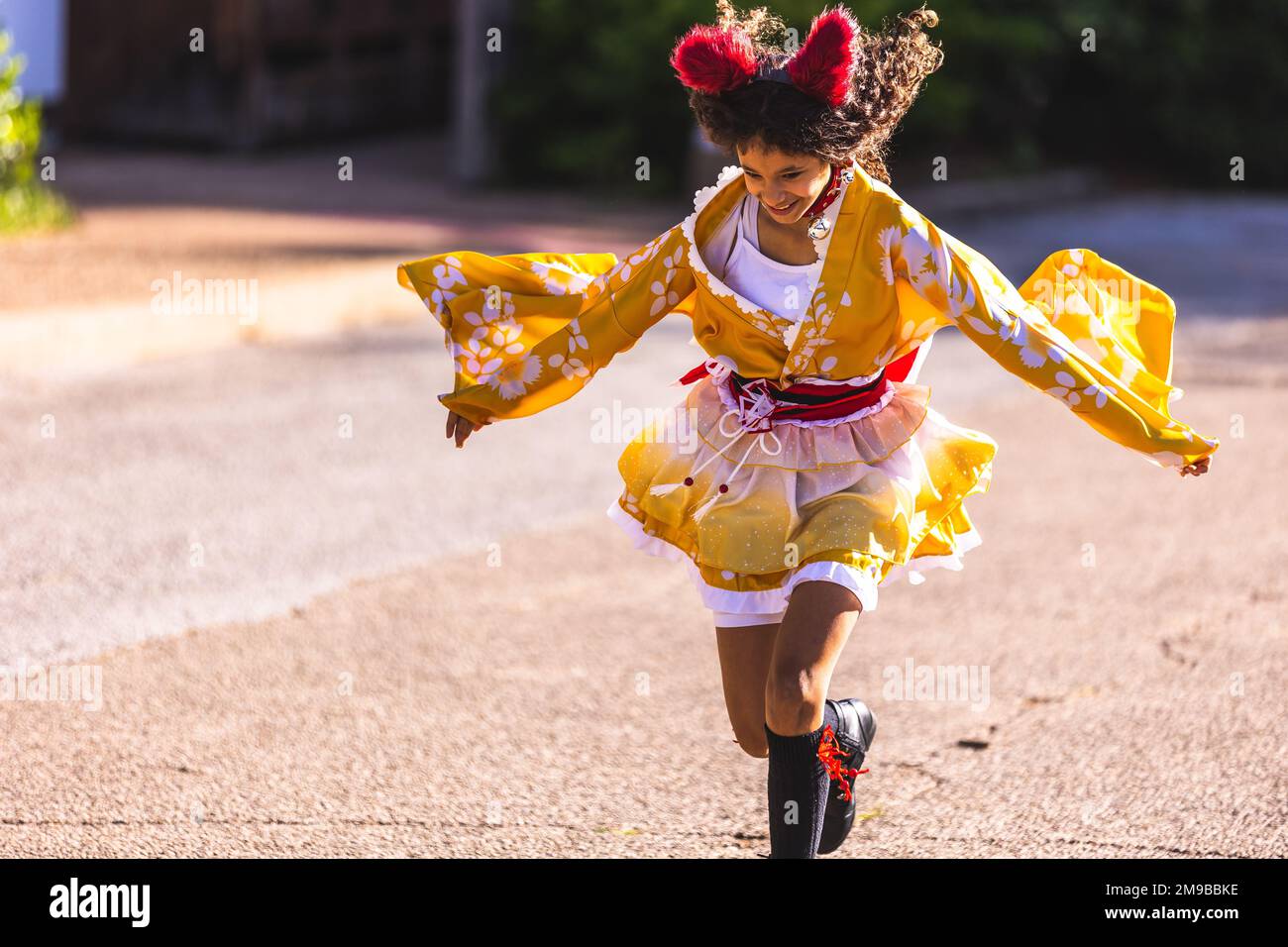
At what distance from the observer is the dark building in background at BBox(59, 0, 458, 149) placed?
15688 mm

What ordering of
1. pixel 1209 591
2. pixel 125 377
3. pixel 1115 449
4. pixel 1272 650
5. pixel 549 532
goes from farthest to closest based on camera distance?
pixel 125 377 → pixel 1115 449 → pixel 549 532 → pixel 1209 591 → pixel 1272 650

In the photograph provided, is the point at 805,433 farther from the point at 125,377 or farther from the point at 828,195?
the point at 125,377

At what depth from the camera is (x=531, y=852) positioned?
3.56 meters

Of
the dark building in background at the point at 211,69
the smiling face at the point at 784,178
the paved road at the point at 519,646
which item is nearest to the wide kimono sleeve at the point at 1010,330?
the smiling face at the point at 784,178

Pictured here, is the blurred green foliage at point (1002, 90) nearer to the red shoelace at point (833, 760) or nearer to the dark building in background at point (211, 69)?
the dark building in background at point (211, 69)

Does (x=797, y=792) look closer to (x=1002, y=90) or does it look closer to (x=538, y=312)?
(x=538, y=312)

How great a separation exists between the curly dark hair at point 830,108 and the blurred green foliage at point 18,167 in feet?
27.1

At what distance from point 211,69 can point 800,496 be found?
1364 centimetres

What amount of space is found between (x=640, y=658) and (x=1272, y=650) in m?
1.77

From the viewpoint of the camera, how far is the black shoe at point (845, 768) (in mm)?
3422

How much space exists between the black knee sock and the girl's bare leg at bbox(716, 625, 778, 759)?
151mm

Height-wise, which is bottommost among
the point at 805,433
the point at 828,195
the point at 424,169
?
the point at 424,169

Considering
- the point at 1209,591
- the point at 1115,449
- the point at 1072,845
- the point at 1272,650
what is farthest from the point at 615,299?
the point at 1115,449

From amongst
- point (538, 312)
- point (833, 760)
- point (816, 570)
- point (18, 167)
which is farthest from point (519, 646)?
point (18, 167)
